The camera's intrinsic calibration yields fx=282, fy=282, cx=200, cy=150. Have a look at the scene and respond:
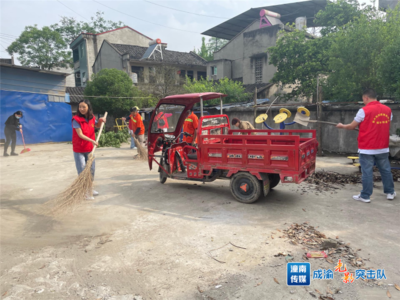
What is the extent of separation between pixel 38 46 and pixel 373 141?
3744cm

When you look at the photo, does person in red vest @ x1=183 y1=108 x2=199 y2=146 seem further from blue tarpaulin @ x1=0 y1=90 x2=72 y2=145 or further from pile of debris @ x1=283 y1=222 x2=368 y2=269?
blue tarpaulin @ x1=0 y1=90 x2=72 y2=145

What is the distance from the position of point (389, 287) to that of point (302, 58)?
12947mm

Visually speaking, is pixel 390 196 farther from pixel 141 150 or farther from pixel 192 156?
pixel 141 150

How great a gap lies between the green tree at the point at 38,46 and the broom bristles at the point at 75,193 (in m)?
33.8

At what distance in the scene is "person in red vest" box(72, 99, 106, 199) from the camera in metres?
5.16

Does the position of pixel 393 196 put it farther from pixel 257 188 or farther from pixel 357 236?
pixel 257 188

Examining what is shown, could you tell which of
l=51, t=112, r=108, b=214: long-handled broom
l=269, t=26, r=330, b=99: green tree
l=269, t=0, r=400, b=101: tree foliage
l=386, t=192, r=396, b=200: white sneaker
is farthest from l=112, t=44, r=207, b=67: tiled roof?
l=386, t=192, r=396, b=200: white sneaker

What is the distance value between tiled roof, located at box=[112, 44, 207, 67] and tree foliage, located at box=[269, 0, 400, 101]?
15.5 meters

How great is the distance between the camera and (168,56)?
29.1 m

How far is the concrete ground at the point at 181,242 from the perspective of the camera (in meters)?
2.70

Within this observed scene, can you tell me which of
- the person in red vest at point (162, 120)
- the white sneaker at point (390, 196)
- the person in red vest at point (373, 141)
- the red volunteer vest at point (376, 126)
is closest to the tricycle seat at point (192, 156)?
the person in red vest at point (162, 120)

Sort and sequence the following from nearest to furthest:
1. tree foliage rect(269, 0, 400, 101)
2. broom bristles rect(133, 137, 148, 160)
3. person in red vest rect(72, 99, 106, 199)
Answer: person in red vest rect(72, 99, 106, 199) → tree foliage rect(269, 0, 400, 101) → broom bristles rect(133, 137, 148, 160)

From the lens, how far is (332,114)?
32.6ft

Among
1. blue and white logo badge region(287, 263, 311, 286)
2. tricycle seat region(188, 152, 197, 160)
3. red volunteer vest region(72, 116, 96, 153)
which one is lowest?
blue and white logo badge region(287, 263, 311, 286)
